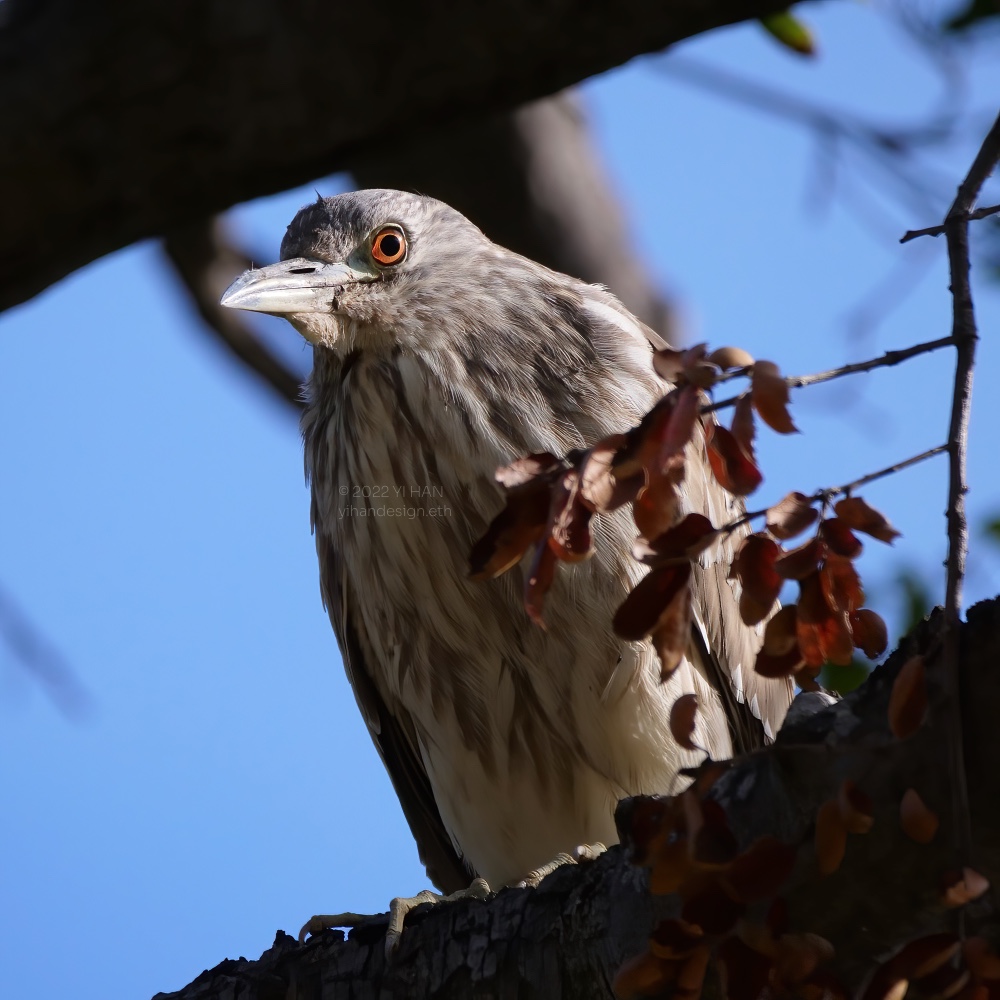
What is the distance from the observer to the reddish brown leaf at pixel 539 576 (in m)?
1.40

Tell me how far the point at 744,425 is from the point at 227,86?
5.68ft

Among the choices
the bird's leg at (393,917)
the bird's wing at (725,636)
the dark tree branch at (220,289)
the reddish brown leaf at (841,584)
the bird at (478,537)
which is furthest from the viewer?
the dark tree branch at (220,289)

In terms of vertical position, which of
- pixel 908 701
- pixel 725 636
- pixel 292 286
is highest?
pixel 292 286

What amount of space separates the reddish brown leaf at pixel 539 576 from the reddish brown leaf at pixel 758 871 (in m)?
0.33

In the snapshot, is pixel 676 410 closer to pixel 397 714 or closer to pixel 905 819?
pixel 905 819

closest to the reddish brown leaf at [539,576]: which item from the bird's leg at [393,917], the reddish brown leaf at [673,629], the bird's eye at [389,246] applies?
the reddish brown leaf at [673,629]

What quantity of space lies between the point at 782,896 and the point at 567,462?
0.52m

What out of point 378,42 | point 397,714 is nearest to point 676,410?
point 378,42

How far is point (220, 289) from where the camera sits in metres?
4.91

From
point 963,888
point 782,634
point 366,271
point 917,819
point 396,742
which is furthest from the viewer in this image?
point 396,742

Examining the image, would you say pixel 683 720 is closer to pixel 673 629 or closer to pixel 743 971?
pixel 673 629

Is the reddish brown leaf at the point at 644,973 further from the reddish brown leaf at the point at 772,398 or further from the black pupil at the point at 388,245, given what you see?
the black pupil at the point at 388,245

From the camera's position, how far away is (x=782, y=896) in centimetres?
146

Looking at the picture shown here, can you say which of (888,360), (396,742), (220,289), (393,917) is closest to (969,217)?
(888,360)
